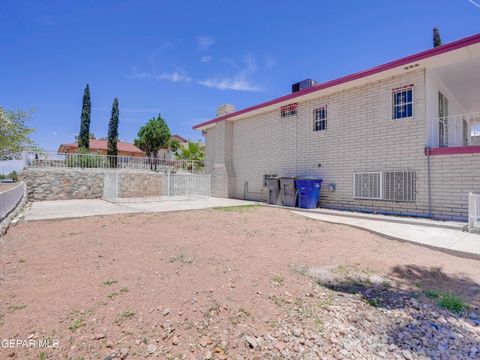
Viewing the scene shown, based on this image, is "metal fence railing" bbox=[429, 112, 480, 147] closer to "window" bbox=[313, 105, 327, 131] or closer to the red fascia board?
the red fascia board

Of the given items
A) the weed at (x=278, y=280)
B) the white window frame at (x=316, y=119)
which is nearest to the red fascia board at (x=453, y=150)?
the white window frame at (x=316, y=119)

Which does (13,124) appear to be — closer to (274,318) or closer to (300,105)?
(300,105)

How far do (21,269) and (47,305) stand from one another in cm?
151

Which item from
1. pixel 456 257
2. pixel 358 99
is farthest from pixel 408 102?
pixel 456 257

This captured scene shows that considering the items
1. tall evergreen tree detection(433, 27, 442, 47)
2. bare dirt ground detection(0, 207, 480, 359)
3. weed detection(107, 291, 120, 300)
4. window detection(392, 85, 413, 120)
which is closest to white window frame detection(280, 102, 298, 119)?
window detection(392, 85, 413, 120)

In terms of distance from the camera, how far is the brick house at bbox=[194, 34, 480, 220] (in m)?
7.95

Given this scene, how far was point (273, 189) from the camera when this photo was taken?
40.9 ft

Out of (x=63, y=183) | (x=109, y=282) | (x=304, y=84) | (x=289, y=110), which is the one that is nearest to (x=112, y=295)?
(x=109, y=282)

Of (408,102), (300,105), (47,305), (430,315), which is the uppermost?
(300,105)

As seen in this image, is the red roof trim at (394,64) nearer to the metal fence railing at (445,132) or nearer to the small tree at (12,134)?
the metal fence railing at (445,132)

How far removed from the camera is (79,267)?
12.8 ft

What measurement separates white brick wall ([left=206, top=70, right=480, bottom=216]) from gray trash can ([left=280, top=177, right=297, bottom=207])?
1.02 m

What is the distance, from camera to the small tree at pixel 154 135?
81.3ft

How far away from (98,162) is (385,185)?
15615mm
